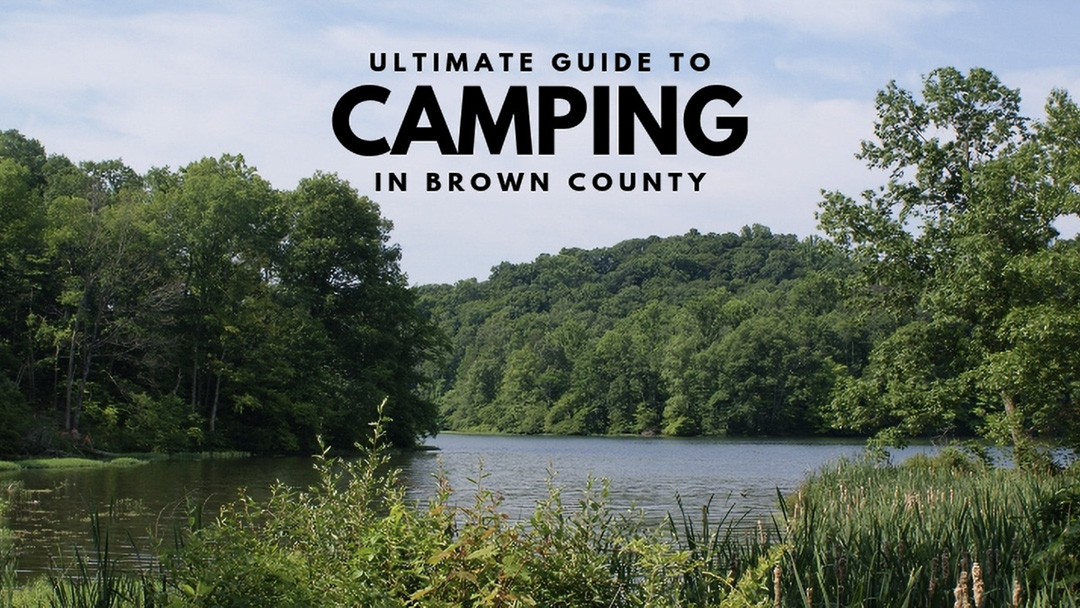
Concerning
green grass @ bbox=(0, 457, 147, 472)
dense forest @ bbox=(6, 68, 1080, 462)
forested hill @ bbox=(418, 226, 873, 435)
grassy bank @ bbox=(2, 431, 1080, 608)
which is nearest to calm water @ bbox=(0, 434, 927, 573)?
grassy bank @ bbox=(2, 431, 1080, 608)

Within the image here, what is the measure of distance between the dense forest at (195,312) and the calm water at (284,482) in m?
4.26

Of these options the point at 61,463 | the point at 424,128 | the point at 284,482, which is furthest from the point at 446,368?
the point at 424,128

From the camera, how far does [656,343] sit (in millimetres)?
113125

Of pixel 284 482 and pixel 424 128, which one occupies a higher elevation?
pixel 424 128

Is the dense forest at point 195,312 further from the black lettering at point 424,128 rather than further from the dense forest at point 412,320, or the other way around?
the black lettering at point 424,128

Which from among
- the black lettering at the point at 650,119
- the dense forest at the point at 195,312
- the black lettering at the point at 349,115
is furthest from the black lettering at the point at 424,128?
the dense forest at the point at 195,312

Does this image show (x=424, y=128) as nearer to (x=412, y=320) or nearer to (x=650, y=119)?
(x=650, y=119)

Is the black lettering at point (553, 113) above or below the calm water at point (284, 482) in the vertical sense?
above

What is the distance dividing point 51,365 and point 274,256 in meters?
11.9

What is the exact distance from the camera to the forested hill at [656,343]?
3585 inches

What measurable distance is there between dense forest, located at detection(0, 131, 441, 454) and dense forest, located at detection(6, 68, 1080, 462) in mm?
115

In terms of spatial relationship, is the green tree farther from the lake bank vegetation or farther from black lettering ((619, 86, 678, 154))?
black lettering ((619, 86, 678, 154))

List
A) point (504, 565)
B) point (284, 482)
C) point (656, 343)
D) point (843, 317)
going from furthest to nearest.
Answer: point (656, 343) → point (843, 317) → point (284, 482) → point (504, 565)

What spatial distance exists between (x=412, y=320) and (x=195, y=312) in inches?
475
